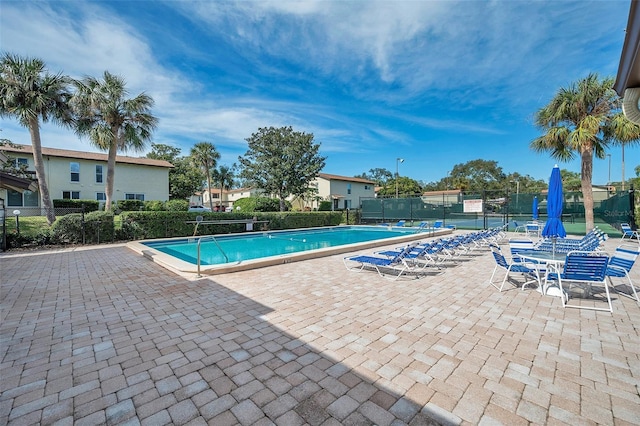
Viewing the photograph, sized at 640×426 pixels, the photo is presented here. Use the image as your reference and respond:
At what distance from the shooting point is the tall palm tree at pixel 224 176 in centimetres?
4188

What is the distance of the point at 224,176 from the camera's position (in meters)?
42.7

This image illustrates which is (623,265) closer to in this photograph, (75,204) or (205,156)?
(75,204)

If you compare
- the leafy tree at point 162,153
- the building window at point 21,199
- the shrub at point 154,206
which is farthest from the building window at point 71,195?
the leafy tree at point 162,153

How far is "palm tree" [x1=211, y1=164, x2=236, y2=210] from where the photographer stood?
41.9 metres

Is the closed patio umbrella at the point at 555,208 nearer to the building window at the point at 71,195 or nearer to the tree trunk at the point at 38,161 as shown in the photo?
the tree trunk at the point at 38,161

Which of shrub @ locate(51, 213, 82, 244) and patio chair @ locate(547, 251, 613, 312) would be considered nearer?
patio chair @ locate(547, 251, 613, 312)

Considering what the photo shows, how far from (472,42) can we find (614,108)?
261 inches

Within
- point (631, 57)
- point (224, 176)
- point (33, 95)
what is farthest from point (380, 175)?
point (631, 57)

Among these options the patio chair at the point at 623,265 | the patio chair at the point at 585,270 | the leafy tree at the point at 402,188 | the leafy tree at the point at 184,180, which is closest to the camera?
the patio chair at the point at 585,270

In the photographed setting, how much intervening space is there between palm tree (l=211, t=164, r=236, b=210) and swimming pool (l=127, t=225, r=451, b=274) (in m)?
27.8

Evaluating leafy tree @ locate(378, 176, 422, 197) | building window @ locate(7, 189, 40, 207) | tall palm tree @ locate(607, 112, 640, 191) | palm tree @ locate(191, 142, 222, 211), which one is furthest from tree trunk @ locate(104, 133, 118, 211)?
leafy tree @ locate(378, 176, 422, 197)

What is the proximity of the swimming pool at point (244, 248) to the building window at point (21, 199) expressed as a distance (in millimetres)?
16301

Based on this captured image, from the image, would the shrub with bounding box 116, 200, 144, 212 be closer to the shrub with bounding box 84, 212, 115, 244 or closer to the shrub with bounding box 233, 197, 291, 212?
the shrub with bounding box 233, 197, 291, 212

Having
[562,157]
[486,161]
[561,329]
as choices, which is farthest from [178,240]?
[486,161]
